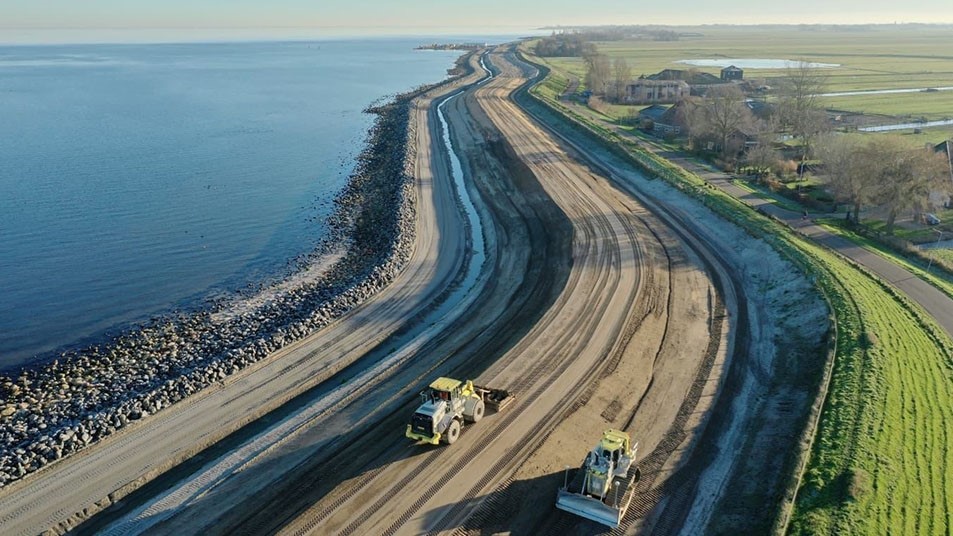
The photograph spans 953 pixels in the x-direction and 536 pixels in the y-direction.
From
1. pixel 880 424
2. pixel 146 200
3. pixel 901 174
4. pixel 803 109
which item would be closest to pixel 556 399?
pixel 880 424

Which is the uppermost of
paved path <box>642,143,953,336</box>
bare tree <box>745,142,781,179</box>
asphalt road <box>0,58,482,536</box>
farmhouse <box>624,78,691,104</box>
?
farmhouse <box>624,78,691,104</box>

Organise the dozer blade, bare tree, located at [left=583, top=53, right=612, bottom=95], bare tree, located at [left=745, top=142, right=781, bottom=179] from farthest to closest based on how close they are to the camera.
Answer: bare tree, located at [left=583, top=53, right=612, bottom=95], bare tree, located at [left=745, top=142, right=781, bottom=179], the dozer blade

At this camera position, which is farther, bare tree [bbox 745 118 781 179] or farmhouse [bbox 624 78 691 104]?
farmhouse [bbox 624 78 691 104]

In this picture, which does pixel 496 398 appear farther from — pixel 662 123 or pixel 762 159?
pixel 662 123

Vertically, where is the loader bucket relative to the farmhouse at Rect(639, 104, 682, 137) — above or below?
below

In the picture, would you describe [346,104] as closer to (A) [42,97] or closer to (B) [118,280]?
(A) [42,97]

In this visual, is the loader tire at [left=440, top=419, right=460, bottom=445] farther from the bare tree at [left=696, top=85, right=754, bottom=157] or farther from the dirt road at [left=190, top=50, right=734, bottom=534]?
the bare tree at [left=696, top=85, right=754, bottom=157]

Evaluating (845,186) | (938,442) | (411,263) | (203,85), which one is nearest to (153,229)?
(411,263)

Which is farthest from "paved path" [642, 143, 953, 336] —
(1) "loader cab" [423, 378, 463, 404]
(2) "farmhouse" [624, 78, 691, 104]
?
(2) "farmhouse" [624, 78, 691, 104]
